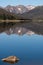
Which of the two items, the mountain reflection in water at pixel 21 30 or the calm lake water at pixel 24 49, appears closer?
the calm lake water at pixel 24 49

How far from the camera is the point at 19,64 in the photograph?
1589cm

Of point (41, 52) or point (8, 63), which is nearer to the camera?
point (8, 63)

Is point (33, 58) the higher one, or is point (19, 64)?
point (33, 58)

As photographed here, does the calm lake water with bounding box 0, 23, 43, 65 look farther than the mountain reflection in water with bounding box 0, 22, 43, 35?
No

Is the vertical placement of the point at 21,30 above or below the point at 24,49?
above

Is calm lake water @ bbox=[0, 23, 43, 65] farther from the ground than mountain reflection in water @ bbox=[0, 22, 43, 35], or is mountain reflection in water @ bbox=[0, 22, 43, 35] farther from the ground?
mountain reflection in water @ bbox=[0, 22, 43, 35]

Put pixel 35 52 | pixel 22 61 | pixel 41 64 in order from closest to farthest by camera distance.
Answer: pixel 41 64
pixel 22 61
pixel 35 52

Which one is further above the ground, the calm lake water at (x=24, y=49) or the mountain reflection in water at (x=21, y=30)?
the mountain reflection in water at (x=21, y=30)

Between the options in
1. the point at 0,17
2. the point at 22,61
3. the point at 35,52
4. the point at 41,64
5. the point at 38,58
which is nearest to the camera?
the point at 41,64

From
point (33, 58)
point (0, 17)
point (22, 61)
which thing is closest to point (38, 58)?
point (33, 58)

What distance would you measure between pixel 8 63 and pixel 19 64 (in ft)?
2.48

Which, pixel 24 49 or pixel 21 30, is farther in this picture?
pixel 21 30

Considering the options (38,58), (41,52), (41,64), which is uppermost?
(41,52)

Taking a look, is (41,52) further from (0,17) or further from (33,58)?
(0,17)
